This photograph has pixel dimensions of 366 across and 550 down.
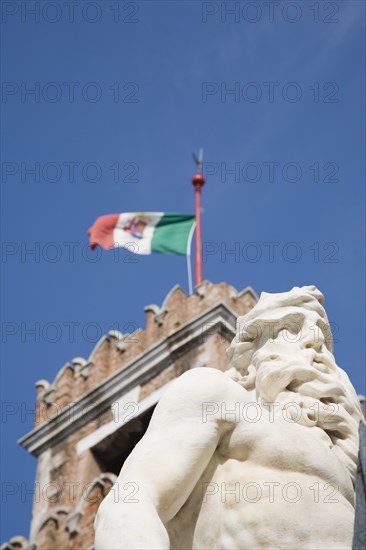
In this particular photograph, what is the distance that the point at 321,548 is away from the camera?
4.57m

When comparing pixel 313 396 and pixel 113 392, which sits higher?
pixel 113 392

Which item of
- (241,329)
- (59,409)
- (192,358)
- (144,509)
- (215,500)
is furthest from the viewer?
(59,409)

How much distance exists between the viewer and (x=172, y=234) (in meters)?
33.5

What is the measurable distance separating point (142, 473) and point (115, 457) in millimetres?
26018

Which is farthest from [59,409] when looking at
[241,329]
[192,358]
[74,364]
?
[241,329]

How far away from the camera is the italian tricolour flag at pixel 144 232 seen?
3288 centimetres

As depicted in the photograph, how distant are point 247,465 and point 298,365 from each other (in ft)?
1.67

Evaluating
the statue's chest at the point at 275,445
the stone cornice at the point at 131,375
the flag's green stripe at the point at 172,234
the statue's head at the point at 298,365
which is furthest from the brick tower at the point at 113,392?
the statue's chest at the point at 275,445

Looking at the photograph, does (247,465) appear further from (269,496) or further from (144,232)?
(144,232)

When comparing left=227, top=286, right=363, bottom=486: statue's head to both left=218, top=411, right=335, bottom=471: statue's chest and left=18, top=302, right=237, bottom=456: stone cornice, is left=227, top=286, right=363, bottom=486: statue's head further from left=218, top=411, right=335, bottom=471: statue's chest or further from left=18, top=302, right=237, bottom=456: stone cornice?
left=18, top=302, right=237, bottom=456: stone cornice

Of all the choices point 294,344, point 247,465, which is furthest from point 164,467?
point 294,344

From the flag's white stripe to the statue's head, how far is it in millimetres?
27077

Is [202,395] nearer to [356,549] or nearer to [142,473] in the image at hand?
[142,473]

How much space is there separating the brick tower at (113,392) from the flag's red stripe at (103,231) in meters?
1.68
